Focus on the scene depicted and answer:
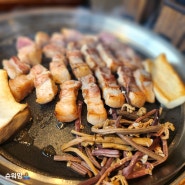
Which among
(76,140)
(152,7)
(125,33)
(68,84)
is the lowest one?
(76,140)

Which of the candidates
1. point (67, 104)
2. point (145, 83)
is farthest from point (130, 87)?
point (67, 104)

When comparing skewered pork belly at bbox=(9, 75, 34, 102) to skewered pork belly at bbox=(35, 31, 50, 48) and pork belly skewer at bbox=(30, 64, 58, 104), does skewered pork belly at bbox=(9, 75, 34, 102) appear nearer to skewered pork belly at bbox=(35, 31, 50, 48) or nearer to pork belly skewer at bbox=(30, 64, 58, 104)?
pork belly skewer at bbox=(30, 64, 58, 104)

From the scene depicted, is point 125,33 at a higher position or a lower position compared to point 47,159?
higher

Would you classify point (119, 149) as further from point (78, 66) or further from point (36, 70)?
point (36, 70)

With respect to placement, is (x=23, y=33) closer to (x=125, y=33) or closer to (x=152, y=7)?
(x=125, y=33)

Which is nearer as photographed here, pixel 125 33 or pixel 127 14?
pixel 125 33

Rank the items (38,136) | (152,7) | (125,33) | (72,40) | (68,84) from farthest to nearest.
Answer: (152,7) → (125,33) → (72,40) → (68,84) → (38,136)

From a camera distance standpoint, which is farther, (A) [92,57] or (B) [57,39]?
(B) [57,39]

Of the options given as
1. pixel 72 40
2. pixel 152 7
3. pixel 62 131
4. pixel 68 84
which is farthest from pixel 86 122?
pixel 152 7
